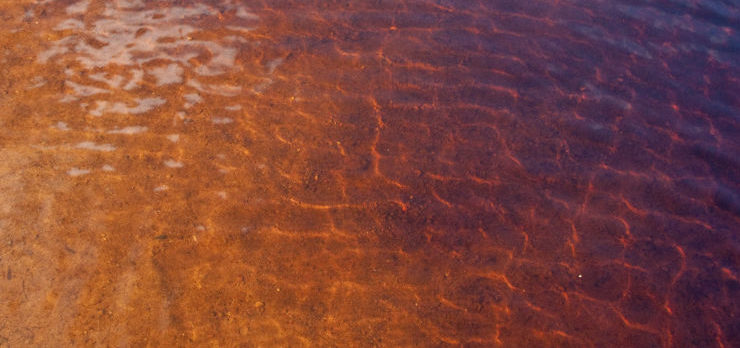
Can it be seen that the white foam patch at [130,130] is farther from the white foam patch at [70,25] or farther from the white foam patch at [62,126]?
the white foam patch at [70,25]

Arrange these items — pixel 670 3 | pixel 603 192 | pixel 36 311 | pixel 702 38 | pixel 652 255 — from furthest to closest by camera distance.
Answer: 1. pixel 670 3
2. pixel 702 38
3. pixel 603 192
4. pixel 652 255
5. pixel 36 311

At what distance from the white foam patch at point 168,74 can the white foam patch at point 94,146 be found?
0.93m

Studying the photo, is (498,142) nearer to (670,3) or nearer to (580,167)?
(580,167)

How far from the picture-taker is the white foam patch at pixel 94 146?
420 cm

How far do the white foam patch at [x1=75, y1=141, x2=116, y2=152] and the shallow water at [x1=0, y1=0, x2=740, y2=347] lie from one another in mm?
18

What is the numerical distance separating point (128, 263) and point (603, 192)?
3.96 metres

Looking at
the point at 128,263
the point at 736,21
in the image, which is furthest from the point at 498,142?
the point at 736,21

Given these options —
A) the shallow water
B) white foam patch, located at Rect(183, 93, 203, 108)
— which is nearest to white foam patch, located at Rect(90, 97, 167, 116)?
the shallow water

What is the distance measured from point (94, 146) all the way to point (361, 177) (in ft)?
7.63

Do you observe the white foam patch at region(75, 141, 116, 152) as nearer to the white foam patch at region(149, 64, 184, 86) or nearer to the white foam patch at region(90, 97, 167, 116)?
the white foam patch at region(90, 97, 167, 116)

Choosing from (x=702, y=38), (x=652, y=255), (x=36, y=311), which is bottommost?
(x=36, y=311)

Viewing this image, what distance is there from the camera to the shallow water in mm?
3426

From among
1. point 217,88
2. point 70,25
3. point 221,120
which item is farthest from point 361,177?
point 70,25

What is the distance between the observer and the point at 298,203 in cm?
400
